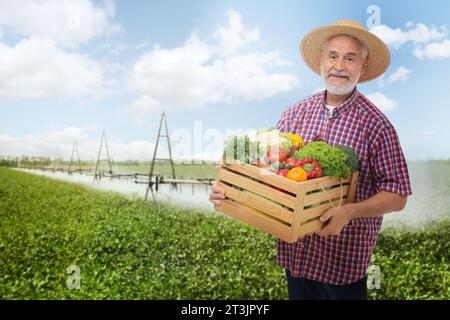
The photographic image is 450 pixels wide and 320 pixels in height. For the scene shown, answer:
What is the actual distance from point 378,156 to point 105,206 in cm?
472

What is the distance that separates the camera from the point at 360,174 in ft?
7.53

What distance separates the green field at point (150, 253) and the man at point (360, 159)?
222 centimetres

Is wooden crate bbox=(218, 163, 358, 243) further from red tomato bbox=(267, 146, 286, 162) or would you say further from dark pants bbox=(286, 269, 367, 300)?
dark pants bbox=(286, 269, 367, 300)

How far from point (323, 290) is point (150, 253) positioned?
3.09 m

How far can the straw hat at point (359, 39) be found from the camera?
2.31m

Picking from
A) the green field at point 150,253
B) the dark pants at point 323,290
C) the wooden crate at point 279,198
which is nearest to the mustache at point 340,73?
the wooden crate at point 279,198

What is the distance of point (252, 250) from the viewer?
527 centimetres

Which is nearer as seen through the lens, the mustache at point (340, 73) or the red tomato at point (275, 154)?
the red tomato at point (275, 154)

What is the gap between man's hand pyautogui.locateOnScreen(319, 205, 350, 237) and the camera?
2137mm

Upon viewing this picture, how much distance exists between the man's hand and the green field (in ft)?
8.41

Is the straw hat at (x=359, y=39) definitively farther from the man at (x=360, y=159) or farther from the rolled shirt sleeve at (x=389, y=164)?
the rolled shirt sleeve at (x=389, y=164)
